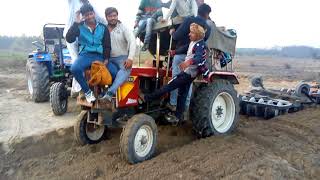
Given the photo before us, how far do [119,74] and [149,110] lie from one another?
1085 mm

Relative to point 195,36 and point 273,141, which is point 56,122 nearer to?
point 195,36

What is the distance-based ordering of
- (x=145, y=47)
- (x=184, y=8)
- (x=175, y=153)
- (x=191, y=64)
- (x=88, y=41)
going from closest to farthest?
(x=88, y=41), (x=175, y=153), (x=191, y=64), (x=145, y=47), (x=184, y=8)

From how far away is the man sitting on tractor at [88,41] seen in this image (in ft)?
18.8

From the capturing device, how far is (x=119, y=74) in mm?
5809

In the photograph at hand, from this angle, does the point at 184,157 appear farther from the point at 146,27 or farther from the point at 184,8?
the point at 184,8

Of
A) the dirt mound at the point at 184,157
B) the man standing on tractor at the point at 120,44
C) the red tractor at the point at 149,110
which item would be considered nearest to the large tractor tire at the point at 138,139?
the red tractor at the point at 149,110

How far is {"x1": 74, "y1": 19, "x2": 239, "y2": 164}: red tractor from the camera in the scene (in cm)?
577

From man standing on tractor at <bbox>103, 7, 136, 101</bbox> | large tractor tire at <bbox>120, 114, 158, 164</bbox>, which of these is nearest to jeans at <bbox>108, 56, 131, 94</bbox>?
man standing on tractor at <bbox>103, 7, 136, 101</bbox>

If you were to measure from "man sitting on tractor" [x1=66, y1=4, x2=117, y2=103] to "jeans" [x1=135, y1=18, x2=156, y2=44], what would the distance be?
1.38 m

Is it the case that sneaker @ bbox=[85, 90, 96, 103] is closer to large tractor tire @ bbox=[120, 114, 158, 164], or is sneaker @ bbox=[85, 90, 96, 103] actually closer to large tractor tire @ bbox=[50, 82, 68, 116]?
large tractor tire @ bbox=[120, 114, 158, 164]

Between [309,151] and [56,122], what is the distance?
4922mm

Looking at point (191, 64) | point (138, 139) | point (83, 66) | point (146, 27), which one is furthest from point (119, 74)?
point (146, 27)

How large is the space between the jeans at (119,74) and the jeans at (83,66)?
16 cm

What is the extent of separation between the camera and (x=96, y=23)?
591cm
